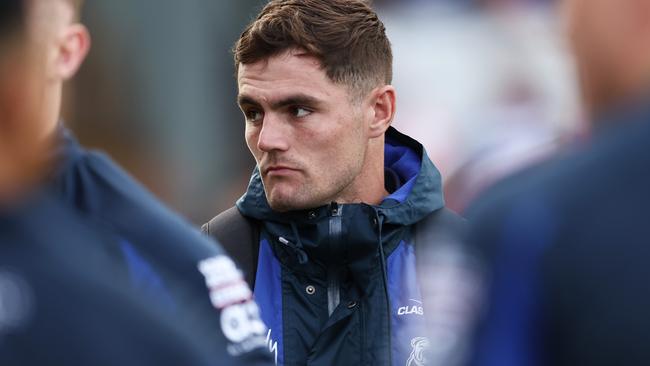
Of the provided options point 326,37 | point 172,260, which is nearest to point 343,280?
point 326,37

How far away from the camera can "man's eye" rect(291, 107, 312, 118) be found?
3.95 m

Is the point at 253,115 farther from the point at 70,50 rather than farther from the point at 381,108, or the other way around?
the point at 70,50

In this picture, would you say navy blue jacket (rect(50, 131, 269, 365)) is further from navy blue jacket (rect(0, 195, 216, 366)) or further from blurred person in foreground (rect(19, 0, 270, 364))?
navy blue jacket (rect(0, 195, 216, 366))

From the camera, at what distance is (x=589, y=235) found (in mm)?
1536

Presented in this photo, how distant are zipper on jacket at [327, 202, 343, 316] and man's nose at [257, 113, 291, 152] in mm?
306

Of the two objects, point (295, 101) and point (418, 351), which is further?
point (295, 101)

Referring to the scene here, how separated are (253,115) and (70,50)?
5.06 ft

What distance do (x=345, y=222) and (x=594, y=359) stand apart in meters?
2.30

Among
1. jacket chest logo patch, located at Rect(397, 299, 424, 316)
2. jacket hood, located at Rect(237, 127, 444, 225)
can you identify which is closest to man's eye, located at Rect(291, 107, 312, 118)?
jacket hood, located at Rect(237, 127, 444, 225)

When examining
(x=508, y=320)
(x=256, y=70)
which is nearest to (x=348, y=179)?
(x=256, y=70)

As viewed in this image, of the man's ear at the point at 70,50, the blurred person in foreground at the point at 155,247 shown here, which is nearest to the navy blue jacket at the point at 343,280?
the man's ear at the point at 70,50

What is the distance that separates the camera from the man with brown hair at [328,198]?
12.0 ft

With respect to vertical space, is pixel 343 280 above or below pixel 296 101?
below

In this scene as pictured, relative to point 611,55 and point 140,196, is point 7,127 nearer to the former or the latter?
point 140,196
